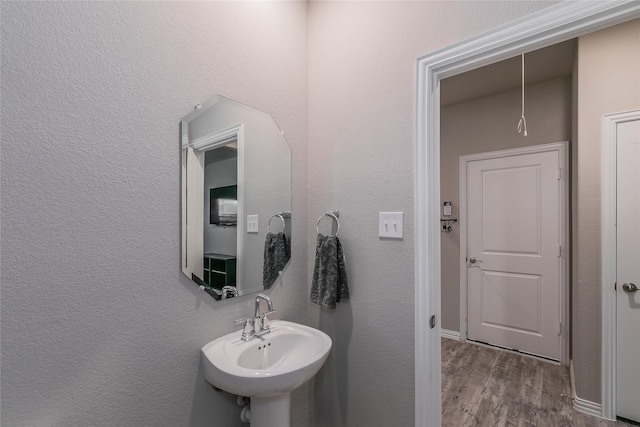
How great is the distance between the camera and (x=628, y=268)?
193 centimetres

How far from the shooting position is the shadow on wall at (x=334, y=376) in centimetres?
151

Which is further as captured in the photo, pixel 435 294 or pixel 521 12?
pixel 435 294

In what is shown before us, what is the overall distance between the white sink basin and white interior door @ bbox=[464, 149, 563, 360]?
8.29 feet

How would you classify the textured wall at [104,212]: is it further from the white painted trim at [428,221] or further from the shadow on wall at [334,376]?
the white painted trim at [428,221]

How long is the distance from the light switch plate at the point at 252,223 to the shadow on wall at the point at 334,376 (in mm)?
565

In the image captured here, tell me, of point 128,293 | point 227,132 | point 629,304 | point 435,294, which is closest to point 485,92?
point 629,304

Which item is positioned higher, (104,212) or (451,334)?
(104,212)

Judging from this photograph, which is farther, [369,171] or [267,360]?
[369,171]

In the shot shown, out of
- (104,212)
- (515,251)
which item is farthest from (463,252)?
(104,212)

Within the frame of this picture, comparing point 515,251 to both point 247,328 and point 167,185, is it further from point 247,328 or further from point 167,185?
point 167,185

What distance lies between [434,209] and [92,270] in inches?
49.0

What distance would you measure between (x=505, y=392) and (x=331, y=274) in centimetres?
198

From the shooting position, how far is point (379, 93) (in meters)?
1.39

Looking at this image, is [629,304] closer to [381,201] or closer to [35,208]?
[381,201]
